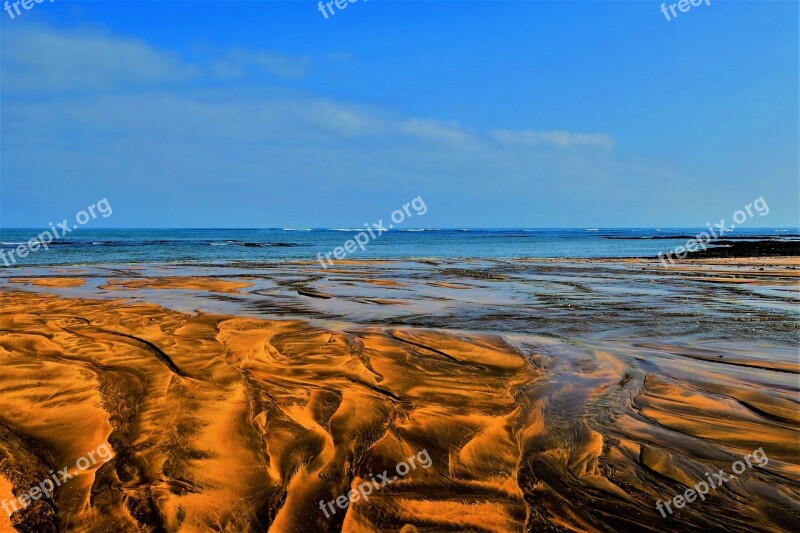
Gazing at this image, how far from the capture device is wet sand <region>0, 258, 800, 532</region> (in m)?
3.38

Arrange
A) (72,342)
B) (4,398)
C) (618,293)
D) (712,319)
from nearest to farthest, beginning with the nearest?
(4,398)
(72,342)
(712,319)
(618,293)

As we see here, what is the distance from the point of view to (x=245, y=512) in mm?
3318

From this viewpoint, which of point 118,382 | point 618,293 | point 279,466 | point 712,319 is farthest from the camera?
point 618,293

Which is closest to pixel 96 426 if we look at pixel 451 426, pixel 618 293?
pixel 451 426

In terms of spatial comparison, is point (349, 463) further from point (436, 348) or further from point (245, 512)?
point (436, 348)

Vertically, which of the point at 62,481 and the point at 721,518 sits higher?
the point at 62,481

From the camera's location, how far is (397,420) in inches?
192

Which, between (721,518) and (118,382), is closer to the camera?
(721,518)

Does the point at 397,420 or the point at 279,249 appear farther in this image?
the point at 279,249

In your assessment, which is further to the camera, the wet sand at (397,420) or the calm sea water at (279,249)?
the calm sea water at (279,249)

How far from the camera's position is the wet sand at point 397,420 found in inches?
133

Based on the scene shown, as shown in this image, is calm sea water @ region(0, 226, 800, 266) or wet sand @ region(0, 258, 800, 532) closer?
wet sand @ region(0, 258, 800, 532)

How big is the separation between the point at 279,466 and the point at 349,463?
55 centimetres

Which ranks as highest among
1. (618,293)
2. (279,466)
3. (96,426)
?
(96,426)
